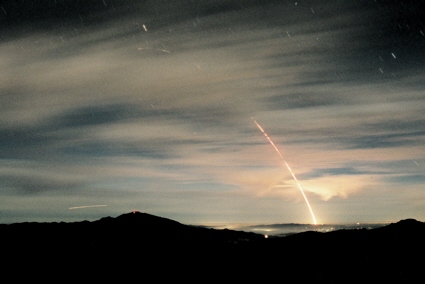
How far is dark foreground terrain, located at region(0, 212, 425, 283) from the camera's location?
159ft

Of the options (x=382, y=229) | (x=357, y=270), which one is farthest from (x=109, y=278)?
(x=382, y=229)

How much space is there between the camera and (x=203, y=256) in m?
67.6

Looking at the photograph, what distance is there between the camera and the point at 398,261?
5253cm

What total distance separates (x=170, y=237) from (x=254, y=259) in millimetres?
34170

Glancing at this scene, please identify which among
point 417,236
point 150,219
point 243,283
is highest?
point 150,219

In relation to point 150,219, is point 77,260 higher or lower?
lower

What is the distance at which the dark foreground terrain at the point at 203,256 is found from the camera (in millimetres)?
48469

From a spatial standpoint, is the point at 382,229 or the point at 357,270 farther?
the point at 382,229

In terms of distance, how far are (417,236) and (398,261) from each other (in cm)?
1580

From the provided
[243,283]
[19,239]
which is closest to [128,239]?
[19,239]

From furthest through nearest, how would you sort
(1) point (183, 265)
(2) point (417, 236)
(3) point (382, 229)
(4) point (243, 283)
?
(3) point (382, 229), (2) point (417, 236), (1) point (183, 265), (4) point (243, 283)

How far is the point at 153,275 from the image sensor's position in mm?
51156

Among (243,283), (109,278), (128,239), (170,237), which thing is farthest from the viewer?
(170,237)

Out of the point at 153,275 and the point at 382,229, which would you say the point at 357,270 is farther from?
the point at 382,229
